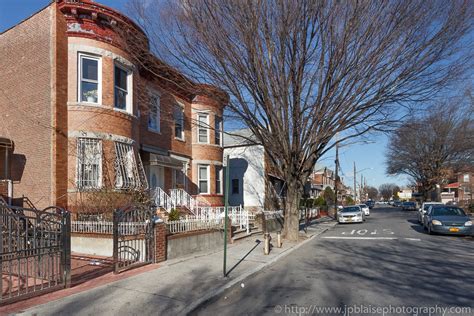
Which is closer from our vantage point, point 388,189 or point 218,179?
point 218,179

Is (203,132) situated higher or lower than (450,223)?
higher

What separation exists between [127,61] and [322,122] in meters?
8.06

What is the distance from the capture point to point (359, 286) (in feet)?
25.2

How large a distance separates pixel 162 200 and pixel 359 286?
10.7 m

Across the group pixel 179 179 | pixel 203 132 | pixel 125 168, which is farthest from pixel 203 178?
pixel 125 168

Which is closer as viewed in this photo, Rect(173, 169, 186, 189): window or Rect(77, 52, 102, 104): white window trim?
Rect(77, 52, 102, 104): white window trim

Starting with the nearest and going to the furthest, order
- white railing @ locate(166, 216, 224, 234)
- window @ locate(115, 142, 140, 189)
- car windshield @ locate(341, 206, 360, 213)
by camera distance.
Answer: white railing @ locate(166, 216, 224, 234), window @ locate(115, 142, 140, 189), car windshield @ locate(341, 206, 360, 213)

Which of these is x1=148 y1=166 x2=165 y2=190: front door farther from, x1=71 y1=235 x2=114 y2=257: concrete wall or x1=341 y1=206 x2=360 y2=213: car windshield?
x1=341 y1=206 x2=360 y2=213: car windshield

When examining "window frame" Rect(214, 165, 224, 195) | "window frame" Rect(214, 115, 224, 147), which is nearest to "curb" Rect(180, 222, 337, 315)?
"window frame" Rect(214, 165, 224, 195)

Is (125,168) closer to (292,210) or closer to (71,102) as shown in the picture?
(71,102)

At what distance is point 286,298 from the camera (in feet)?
22.9

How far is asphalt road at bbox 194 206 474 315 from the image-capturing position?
20.6 feet

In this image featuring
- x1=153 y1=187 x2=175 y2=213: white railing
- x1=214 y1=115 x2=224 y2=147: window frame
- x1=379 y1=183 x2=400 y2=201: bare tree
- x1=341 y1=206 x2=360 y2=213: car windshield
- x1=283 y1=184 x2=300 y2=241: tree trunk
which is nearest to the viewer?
x1=283 y1=184 x2=300 y2=241: tree trunk

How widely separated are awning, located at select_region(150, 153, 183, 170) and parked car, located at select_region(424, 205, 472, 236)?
12053mm
